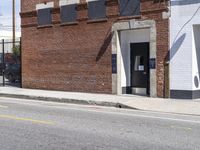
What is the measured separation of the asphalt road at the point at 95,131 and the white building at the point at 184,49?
4.12 m

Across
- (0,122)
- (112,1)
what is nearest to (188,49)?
(112,1)

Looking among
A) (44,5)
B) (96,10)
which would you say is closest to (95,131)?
(96,10)

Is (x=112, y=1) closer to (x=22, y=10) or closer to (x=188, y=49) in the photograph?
(x=188, y=49)

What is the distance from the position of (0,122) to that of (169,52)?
29.8 ft

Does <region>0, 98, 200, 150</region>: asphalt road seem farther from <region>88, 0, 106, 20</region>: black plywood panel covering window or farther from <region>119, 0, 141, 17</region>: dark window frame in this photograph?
<region>88, 0, 106, 20</region>: black plywood panel covering window

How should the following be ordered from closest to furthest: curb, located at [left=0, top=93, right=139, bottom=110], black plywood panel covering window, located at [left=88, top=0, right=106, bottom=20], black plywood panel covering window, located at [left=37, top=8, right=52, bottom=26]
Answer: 1. curb, located at [left=0, top=93, right=139, bottom=110]
2. black plywood panel covering window, located at [left=88, top=0, right=106, bottom=20]
3. black plywood panel covering window, located at [left=37, top=8, right=52, bottom=26]

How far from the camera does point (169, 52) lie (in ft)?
66.3

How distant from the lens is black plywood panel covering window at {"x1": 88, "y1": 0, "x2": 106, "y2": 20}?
2270cm

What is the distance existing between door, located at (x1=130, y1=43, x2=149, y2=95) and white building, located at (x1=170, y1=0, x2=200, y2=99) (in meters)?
1.96

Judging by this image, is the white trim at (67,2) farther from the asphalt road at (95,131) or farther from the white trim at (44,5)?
the asphalt road at (95,131)

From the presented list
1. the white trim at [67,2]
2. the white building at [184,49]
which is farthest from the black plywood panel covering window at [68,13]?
the white building at [184,49]

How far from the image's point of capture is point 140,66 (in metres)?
22.3

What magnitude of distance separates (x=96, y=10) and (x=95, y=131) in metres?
12.2

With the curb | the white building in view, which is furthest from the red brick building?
the curb
